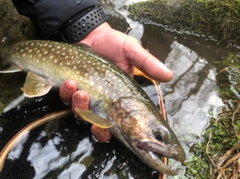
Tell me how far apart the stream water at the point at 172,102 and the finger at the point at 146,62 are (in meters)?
0.31

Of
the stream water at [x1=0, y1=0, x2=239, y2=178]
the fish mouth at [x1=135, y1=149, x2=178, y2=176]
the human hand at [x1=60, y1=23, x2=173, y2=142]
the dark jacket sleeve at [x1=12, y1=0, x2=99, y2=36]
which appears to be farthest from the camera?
the dark jacket sleeve at [x1=12, y1=0, x2=99, y2=36]

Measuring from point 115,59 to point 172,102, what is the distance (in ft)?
2.19

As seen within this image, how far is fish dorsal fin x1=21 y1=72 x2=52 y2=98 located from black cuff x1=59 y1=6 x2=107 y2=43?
588 mm

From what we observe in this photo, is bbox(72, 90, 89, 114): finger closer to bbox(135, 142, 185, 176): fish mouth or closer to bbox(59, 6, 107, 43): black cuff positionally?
bbox(135, 142, 185, 176): fish mouth

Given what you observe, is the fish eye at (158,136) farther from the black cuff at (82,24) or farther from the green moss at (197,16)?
the green moss at (197,16)

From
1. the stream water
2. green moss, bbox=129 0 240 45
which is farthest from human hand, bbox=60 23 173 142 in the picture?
green moss, bbox=129 0 240 45

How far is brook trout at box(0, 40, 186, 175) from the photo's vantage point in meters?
2.06

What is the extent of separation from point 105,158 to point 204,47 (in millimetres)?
1994

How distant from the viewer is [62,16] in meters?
2.82

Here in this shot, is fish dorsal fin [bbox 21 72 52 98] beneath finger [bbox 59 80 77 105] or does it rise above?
beneath

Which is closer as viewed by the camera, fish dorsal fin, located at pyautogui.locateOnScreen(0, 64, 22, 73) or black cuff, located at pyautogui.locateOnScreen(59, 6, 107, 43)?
fish dorsal fin, located at pyautogui.locateOnScreen(0, 64, 22, 73)

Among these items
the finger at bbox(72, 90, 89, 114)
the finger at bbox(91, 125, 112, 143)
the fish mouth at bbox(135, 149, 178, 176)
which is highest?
the finger at bbox(72, 90, 89, 114)

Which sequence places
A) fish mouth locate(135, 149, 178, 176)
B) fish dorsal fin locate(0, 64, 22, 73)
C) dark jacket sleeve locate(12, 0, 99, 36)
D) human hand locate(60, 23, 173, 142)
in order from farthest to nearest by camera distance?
1. dark jacket sleeve locate(12, 0, 99, 36)
2. fish dorsal fin locate(0, 64, 22, 73)
3. human hand locate(60, 23, 173, 142)
4. fish mouth locate(135, 149, 178, 176)

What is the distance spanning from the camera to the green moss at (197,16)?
366 centimetres
